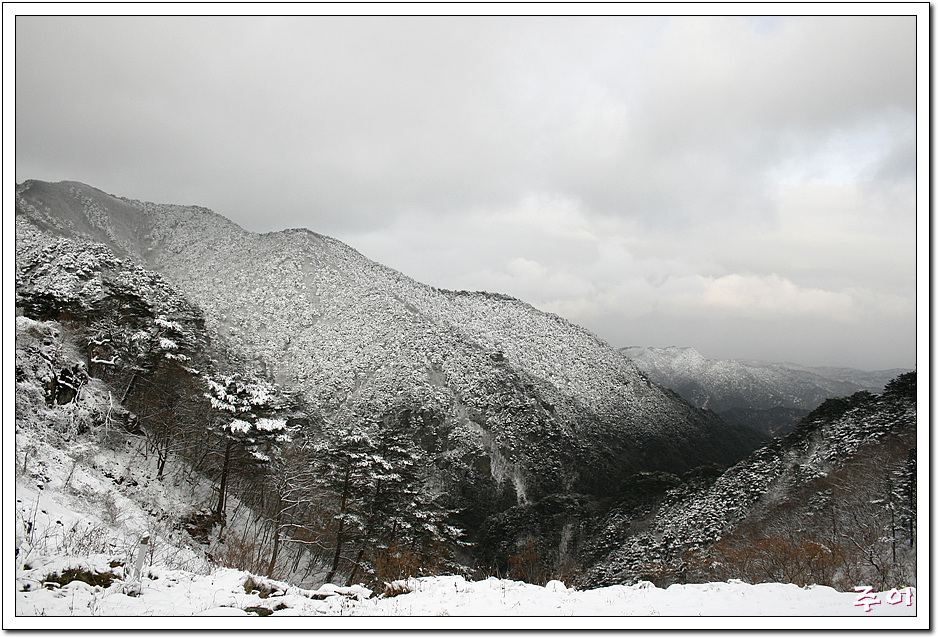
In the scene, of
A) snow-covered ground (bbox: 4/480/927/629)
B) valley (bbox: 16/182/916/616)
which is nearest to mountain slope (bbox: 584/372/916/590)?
valley (bbox: 16/182/916/616)

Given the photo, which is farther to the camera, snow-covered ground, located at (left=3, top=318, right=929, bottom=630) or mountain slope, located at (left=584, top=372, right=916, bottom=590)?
mountain slope, located at (left=584, top=372, right=916, bottom=590)

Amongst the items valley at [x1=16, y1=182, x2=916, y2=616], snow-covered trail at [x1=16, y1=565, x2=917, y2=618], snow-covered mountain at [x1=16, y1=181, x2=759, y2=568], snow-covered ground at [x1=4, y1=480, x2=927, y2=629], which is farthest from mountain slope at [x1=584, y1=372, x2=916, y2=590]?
snow-covered mountain at [x1=16, y1=181, x2=759, y2=568]

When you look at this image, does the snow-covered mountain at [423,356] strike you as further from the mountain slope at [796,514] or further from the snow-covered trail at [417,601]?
the snow-covered trail at [417,601]

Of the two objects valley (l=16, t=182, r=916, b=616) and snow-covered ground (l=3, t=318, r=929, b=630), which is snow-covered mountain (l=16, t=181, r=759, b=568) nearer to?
valley (l=16, t=182, r=916, b=616)

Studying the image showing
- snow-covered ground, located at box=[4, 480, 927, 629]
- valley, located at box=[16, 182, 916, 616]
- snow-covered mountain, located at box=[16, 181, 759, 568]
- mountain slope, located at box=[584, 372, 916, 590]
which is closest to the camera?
snow-covered ground, located at box=[4, 480, 927, 629]

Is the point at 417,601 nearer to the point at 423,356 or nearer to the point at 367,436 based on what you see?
the point at 367,436

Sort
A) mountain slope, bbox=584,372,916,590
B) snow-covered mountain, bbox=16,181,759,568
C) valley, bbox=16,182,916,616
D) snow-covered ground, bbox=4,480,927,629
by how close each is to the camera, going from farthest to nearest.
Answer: snow-covered mountain, bbox=16,181,759,568, mountain slope, bbox=584,372,916,590, valley, bbox=16,182,916,616, snow-covered ground, bbox=4,480,927,629

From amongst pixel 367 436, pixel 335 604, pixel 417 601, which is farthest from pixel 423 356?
pixel 335 604

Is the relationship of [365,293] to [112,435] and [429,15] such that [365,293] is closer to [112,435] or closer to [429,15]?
[112,435]

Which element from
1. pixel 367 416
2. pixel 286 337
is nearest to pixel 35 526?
pixel 367 416
